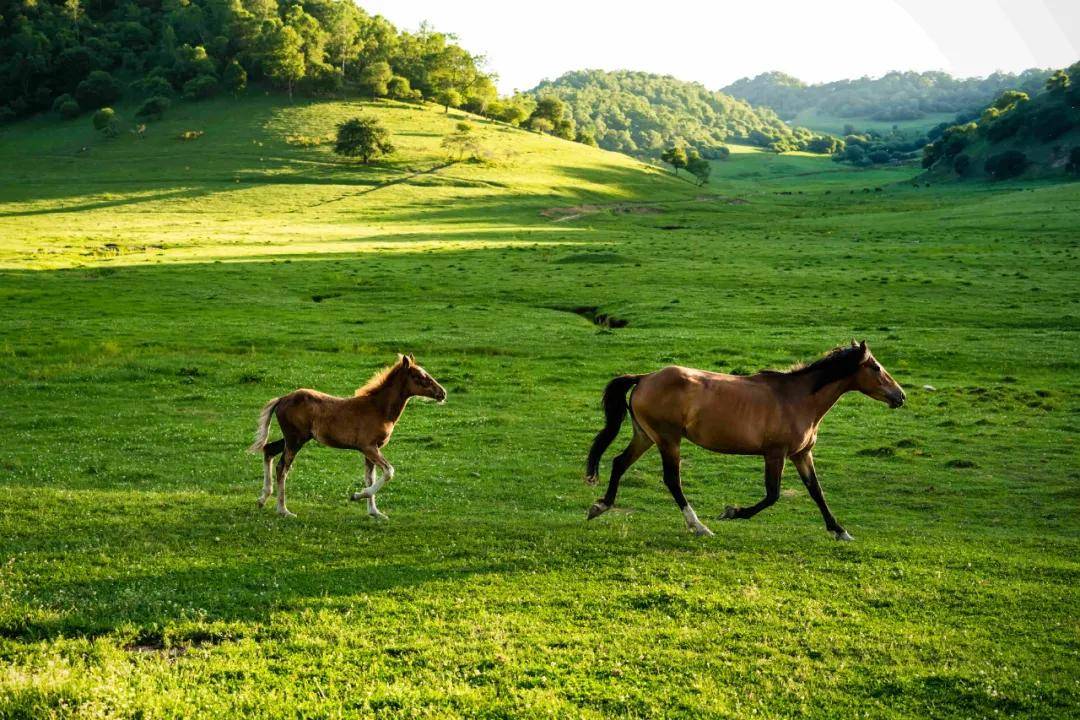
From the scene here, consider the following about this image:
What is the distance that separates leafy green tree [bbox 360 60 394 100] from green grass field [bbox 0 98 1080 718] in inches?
4201

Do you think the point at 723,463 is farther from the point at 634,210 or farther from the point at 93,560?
the point at 634,210

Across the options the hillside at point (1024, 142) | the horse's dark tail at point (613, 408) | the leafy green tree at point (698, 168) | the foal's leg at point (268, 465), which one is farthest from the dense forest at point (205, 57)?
the horse's dark tail at point (613, 408)

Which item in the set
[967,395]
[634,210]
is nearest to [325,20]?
[634,210]

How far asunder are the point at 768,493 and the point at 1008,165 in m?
150

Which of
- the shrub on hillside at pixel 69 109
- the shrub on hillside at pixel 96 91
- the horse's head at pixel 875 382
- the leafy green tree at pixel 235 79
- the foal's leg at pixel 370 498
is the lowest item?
the foal's leg at pixel 370 498

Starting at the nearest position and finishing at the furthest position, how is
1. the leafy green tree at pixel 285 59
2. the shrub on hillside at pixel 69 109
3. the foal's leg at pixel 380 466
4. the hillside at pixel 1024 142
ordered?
the foal's leg at pixel 380 466 < the hillside at pixel 1024 142 < the shrub on hillside at pixel 69 109 < the leafy green tree at pixel 285 59

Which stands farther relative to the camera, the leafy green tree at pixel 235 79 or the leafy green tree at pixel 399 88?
the leafy green tree at pixel 399 88

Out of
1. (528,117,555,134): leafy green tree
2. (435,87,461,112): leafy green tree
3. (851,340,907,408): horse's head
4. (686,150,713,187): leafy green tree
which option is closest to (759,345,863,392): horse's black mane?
(851,340,907,408): horse's head

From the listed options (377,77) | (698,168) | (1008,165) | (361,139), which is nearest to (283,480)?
(361,139)

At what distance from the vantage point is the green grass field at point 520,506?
370 inches

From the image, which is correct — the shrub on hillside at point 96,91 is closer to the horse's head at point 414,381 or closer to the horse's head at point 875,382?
the horse's head at point 414,381

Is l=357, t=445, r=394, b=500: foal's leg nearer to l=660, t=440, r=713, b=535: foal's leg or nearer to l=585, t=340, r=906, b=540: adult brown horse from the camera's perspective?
l=585, t=340, r=906, b=540: adult brown horse

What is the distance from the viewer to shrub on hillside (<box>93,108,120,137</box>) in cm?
13800

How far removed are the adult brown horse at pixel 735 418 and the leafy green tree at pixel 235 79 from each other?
161 meters
